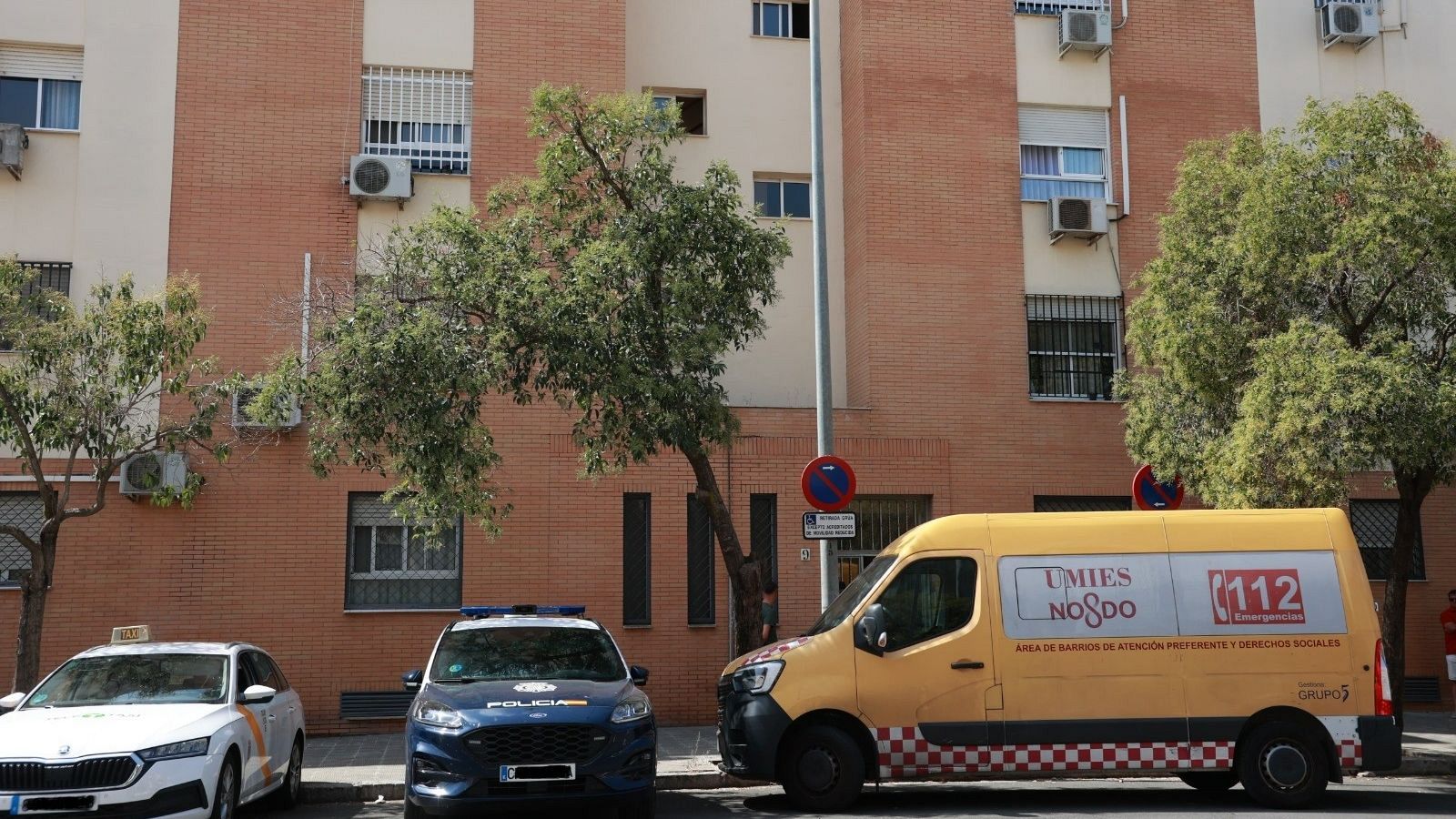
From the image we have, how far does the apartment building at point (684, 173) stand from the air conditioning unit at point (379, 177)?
4cm

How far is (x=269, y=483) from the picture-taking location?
51.6 ft

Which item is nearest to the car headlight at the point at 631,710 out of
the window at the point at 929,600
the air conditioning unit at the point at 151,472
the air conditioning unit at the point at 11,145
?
the window at the point at 929,600

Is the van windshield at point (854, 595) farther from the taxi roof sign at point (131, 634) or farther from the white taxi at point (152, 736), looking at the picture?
the taxi roof sign at point (131, 634)

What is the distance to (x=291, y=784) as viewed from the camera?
428 inches

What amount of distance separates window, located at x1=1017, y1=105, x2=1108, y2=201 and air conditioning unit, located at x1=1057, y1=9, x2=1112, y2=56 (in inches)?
34.9

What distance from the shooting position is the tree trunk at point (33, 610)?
11656mm

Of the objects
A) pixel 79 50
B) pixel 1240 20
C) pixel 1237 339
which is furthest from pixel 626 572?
pixel 1240 20

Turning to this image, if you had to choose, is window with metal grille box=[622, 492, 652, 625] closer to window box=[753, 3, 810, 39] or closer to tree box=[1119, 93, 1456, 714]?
tree box=[1119, 93, 1456, 714]

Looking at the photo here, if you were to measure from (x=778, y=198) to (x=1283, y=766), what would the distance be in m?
10.6

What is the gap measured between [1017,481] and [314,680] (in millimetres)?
9175

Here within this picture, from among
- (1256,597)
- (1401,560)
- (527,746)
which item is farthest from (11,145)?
(1401,560)

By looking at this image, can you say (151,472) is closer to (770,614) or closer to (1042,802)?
(770,614)

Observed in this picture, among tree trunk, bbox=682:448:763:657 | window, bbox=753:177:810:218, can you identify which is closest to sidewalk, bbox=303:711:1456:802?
tree trunk, bbox=682:448:763:657

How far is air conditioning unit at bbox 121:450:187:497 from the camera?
1474 centimetres
